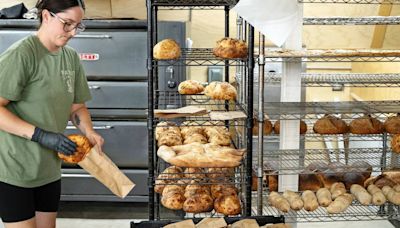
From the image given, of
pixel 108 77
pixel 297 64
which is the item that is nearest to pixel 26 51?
pixel 297 64

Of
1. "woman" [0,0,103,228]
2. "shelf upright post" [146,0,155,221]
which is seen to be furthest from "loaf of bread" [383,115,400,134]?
"woman" [0,0,103,228]

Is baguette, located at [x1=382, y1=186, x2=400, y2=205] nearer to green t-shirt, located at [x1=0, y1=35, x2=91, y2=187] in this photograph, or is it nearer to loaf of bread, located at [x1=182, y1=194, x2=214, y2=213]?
loaf of bread, located at [x1=182, y1=194, x2=214, y2=213]

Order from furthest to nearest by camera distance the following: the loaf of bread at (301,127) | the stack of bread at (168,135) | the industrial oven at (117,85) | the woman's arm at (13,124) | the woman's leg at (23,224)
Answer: the industrial oven at (117,85), the loaf of bread at (301,127), the stack of bread at (168,135), the woman's leg at (23,224), the woman's arm at (13,124)

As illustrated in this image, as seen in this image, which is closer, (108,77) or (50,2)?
(50,2)

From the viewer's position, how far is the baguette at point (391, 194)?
2893 mm

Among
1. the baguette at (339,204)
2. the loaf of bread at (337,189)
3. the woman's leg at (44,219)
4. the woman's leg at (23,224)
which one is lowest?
the baguette at (339,204)

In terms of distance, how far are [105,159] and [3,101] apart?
1.55 ft

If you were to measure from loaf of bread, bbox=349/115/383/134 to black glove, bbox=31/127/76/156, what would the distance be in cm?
176

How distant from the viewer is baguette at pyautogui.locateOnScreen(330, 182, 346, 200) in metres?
2.94

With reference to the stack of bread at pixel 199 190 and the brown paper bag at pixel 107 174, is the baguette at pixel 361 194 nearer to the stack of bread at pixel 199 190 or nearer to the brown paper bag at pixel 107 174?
the stack of bread at pixel 199 190

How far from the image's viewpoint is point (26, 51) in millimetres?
2104

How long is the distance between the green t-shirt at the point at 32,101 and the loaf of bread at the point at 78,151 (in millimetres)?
148

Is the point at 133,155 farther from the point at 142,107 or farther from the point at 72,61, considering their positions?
the point at 72,61

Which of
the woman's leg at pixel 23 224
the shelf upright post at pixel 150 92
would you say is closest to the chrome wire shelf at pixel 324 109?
the shelf upright post at pixel 150 92
